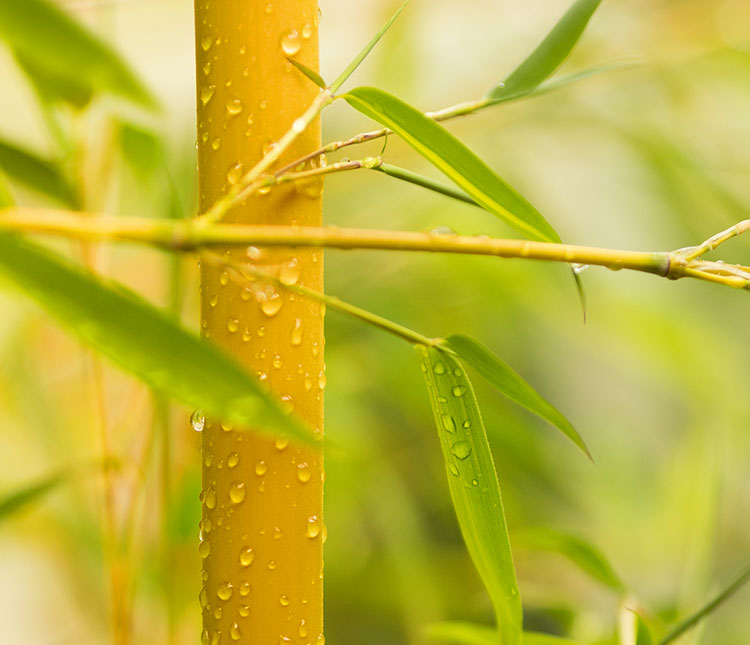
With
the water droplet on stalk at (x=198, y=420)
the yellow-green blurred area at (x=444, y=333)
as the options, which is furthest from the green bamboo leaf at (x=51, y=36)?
the yellow-green blurred area at (x=444, y=333)

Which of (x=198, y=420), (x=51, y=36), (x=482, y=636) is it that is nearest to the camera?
(x=51, y=36)

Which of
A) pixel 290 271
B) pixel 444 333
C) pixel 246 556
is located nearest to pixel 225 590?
pixel 246 556

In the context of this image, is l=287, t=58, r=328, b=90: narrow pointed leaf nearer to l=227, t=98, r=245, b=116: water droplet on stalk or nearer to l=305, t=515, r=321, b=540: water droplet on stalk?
l=227, t=98, r=245, b=116: water droplet on stalk

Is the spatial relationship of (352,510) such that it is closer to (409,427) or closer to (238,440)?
(409,427)

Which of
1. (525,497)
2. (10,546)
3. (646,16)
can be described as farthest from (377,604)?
(646,16)

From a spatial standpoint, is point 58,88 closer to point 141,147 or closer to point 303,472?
point 141,147

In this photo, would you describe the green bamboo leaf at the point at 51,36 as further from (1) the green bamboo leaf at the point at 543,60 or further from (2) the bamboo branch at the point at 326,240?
(1) the green bamboo leaf at the point at 543,60


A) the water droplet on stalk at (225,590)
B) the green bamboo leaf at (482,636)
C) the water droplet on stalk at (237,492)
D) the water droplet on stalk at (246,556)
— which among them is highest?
the water droplet on stalk at (237,492)
